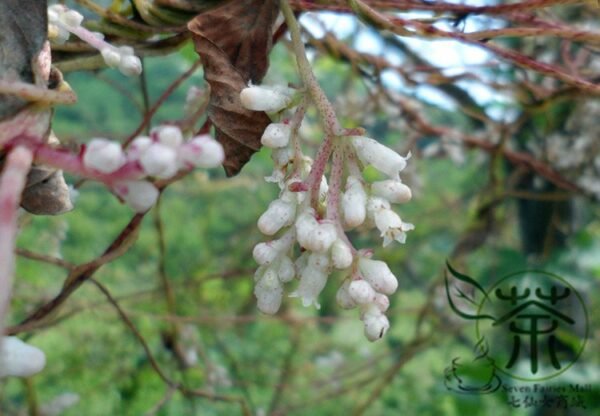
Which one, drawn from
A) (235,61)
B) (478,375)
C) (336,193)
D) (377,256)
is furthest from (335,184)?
(377,256)

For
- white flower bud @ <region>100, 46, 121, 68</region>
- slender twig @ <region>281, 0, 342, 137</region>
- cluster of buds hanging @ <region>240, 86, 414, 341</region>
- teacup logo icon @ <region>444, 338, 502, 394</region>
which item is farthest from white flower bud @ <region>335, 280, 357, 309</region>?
teacup logo icon @ <region>444, 338, 502, 394</region>

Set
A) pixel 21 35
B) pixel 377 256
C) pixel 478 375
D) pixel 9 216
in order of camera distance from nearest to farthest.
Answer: pixel 9 216 < pixel 21 35 < pixel 478 375 < pixel 377 256

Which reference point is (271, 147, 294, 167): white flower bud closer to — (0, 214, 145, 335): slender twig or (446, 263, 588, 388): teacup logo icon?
(0, 214, 145, 335): slender twig

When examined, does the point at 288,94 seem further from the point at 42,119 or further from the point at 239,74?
the point at 42,119

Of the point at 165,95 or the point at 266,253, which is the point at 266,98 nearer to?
the point at 266,253

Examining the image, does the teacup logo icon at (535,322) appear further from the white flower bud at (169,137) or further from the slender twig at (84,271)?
the white flower bud at (169,137)

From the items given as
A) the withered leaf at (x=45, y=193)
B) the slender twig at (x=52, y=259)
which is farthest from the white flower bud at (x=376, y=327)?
the slender twig at (x=52, y=259)
